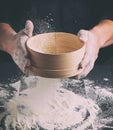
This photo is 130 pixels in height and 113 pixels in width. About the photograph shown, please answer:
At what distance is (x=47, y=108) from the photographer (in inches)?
45.1

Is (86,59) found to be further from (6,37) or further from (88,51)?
(6,37)

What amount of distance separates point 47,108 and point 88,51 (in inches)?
9.0

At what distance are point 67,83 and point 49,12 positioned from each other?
28 cm

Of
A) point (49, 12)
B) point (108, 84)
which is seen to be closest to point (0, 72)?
point (49, 12)

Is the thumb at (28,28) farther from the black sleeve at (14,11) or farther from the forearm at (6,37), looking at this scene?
the black sleeve at (14,11)

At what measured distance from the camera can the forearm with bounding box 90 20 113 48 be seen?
53.2 inches

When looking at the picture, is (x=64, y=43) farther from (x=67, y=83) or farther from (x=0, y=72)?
(x=0, y=72)

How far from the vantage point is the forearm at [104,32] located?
1350 millimetres

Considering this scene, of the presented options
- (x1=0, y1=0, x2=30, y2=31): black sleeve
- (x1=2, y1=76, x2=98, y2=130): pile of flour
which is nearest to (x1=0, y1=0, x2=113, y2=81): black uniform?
(x1=0, y1=0, x2=30, y2=31): black sleeve

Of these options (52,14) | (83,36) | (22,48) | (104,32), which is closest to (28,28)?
(22,48)

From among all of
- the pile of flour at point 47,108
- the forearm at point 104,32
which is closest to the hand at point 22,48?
the pile of flour at point 47,108

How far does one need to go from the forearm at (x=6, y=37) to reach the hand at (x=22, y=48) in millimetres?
88

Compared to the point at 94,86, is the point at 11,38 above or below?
above

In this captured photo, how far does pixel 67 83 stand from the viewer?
1299 millimetres
